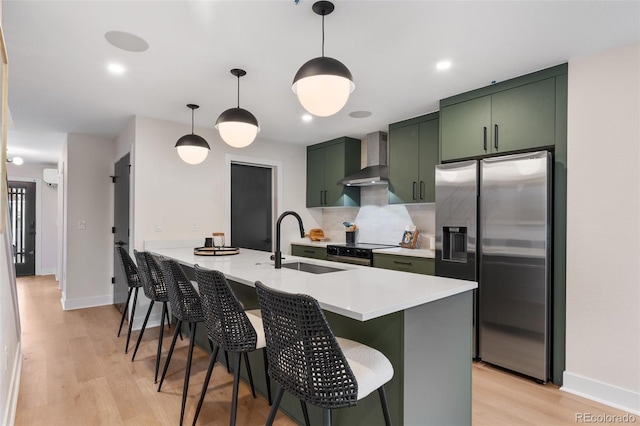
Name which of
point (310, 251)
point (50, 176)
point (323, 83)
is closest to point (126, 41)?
point (323, 83)

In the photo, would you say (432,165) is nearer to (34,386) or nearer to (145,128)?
(145,128)

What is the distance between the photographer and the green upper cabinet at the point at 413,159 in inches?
151

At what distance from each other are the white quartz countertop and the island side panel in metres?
0.08

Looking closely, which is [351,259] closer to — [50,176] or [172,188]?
[172,188]

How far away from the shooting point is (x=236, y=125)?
249cm

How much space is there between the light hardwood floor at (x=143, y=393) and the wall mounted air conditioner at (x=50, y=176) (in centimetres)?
466

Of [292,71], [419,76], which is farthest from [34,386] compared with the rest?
[419,76]

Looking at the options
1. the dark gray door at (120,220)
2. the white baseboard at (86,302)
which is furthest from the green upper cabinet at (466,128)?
the white baseboard at (86,302)

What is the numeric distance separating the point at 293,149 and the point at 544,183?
11.9ft

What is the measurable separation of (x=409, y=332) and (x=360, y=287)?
0.99ft

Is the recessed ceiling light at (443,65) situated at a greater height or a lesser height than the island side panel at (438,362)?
greater

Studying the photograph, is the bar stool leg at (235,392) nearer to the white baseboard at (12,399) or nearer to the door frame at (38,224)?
the white baseboard at (12,399)

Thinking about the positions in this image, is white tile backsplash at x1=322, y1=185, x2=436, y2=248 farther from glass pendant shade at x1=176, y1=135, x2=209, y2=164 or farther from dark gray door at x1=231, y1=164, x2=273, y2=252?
glass pendant shade at x1=176, y1=135, x2=209, y2=164

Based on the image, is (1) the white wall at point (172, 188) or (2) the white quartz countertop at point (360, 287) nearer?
(2) the white quartz countertop at point (360, 287)
